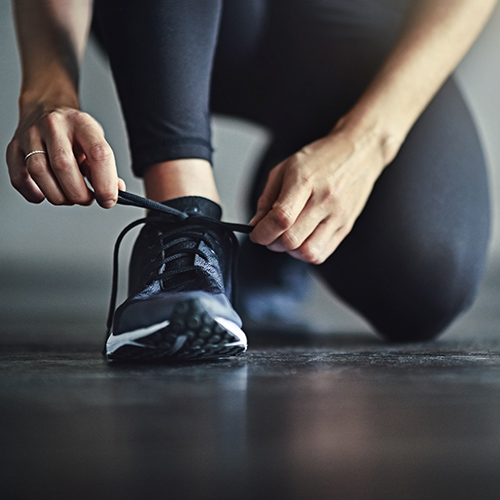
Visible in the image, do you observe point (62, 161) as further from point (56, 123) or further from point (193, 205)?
point (193, 205)

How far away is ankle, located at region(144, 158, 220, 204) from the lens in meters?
0.66

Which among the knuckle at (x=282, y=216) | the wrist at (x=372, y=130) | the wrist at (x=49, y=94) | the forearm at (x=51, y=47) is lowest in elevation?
the knuckle at (x=282, y=216)

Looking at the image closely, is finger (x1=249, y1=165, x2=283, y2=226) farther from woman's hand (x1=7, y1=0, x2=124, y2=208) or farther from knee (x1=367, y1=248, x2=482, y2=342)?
knee (x1=367, y1=248, x2=482, y2=342)

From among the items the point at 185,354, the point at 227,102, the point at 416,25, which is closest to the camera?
the point at 185,354

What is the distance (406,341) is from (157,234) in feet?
1.34

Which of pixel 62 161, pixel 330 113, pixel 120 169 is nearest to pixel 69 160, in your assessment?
pixel 62 161

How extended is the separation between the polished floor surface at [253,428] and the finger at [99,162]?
0.16m

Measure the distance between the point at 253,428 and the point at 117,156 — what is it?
2.00m

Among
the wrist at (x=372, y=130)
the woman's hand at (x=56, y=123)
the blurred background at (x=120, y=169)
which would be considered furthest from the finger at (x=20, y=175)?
the blurred background at (x=120, y=169)

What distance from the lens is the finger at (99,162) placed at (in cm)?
54

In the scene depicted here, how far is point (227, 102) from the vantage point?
1034mm

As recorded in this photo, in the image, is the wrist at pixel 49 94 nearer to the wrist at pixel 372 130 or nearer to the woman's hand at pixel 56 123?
the woman's hand at pixel 56 123

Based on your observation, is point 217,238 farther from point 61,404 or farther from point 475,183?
point 475,183

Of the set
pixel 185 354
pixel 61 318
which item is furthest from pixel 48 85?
pixel 61 318
